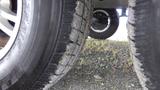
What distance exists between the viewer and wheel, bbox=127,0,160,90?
1.41 m

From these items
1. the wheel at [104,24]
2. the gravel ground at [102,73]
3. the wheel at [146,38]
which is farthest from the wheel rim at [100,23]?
the wheel at [146,38]

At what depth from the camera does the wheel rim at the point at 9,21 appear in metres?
1.73

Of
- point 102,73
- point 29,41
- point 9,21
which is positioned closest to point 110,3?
point 102,73

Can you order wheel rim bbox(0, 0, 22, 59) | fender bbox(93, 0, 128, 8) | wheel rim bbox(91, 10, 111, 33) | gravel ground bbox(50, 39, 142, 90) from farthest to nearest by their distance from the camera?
wheel rim bbox(91, 10, 111, 33) → fender bbox(93, 0, 128, 8) → gravel ground bbox(50, 39, 142, 90) → wheel rim bbox(0, 0, 22, 59)

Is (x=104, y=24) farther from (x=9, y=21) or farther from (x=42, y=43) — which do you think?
(x=42, y=43)

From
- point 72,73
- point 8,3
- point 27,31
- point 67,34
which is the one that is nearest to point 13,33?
point 27,31

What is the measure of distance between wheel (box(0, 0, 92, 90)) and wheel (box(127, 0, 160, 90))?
0.28 meters

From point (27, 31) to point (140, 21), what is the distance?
0.50m

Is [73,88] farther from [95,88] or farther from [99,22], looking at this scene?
[99,22]

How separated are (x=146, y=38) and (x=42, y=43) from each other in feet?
1.46

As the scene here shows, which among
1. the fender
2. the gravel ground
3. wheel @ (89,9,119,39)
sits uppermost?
the fender

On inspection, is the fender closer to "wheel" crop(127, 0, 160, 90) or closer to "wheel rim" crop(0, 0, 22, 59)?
"wheel rim" crop(0, 0, 22, 59)

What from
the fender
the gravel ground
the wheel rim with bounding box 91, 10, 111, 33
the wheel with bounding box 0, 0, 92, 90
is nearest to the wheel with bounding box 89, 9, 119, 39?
the wheel rim with bounding box 91, 10, 111, 33

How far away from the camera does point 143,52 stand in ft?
4.80
